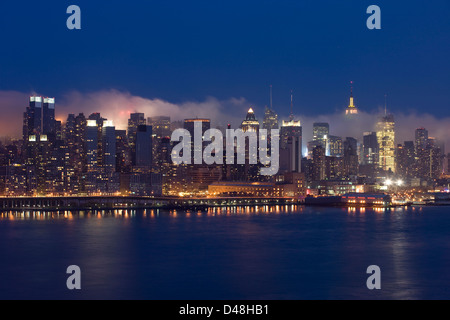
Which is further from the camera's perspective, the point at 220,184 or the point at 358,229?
the point at 220,184

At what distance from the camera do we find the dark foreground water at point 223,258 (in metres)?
29.0

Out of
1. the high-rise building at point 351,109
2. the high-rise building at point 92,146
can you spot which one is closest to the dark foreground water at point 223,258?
the high-rise building at point 92,146

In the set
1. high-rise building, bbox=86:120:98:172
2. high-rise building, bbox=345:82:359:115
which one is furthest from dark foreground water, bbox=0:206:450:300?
high-rise building, bbox=345:82:359:115

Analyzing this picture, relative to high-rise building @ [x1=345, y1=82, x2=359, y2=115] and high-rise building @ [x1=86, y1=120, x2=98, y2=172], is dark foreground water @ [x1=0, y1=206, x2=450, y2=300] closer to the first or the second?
high-rise building @ [x1=86, y1=120, x2=98, y2=172]

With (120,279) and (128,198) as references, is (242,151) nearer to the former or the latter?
(128,198)

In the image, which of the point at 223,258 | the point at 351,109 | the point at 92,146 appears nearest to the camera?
the point at 223,258

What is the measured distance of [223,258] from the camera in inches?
1474

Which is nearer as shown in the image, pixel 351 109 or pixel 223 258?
pixel 223 258

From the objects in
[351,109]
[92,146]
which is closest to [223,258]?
[92,146]

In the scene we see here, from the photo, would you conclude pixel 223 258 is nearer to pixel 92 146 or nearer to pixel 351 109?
Answer: pixel 92 146

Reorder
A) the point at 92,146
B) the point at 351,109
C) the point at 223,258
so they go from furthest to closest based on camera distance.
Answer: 1. the point at 351,109
2. the point at 92,146
3. the point at 223,258
